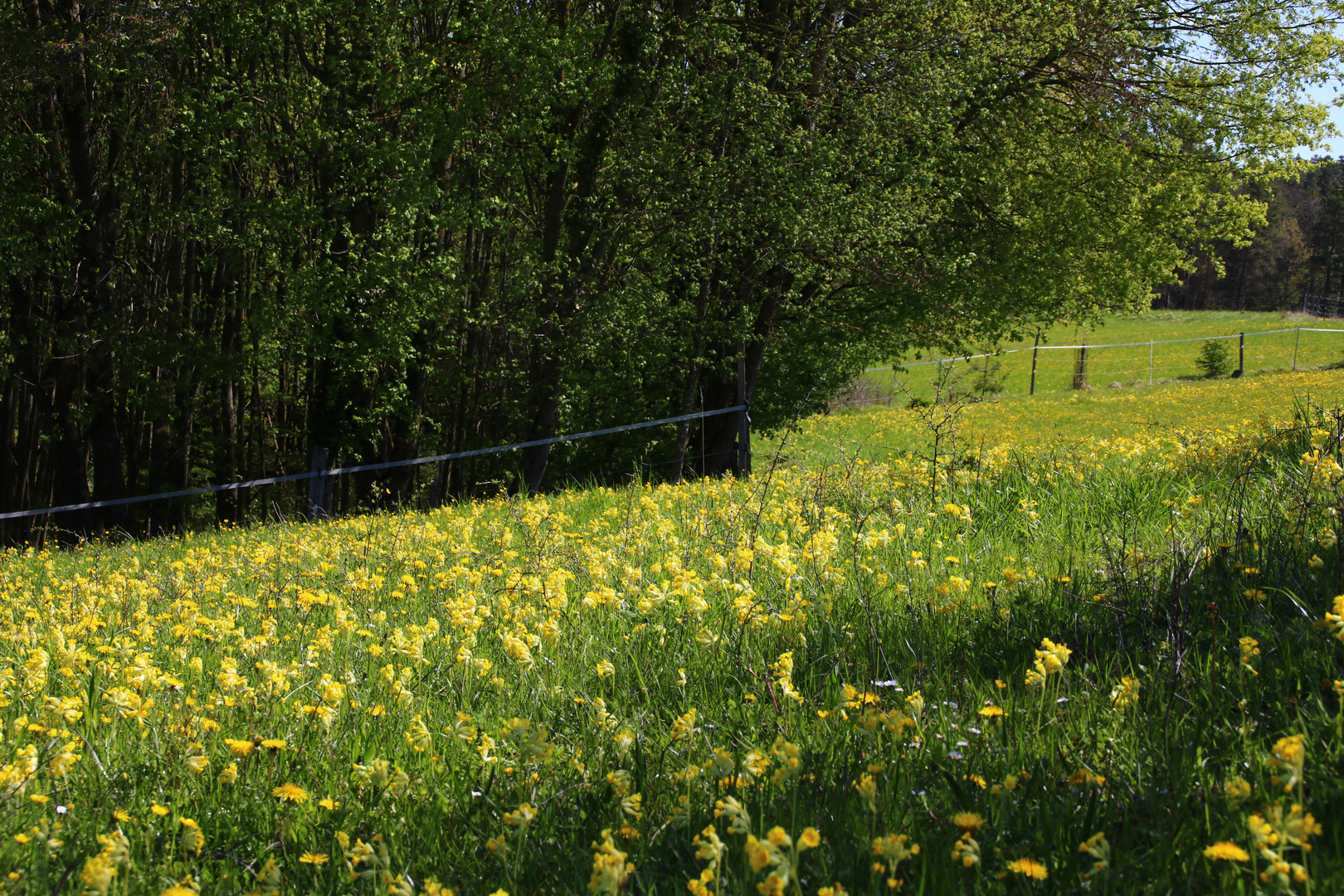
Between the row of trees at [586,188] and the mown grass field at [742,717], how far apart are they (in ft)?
23.2

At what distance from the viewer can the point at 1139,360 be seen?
133 ft

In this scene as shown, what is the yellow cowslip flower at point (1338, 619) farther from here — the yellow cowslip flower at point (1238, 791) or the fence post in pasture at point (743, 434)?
the fence post in pasture at point (743, 434)

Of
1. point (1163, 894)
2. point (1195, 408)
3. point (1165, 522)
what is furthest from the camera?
point (1195, 408)

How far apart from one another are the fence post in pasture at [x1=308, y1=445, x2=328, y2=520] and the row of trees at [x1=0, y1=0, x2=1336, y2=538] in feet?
3.98

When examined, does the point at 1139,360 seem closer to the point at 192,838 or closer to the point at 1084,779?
the point at 1084,779

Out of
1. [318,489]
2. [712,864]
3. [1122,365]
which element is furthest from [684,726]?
[1122,365]

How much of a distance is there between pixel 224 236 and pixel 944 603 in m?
11.9

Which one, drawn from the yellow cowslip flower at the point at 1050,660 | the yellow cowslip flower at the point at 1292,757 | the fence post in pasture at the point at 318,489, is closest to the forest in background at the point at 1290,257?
the fence post in pasture at the point at 318,489

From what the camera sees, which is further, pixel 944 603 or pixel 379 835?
pixel 944 603

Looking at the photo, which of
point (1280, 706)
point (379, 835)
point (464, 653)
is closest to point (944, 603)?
point (1280, 706)

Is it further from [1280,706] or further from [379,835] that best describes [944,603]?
[379,835]

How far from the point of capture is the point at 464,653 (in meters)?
2.95

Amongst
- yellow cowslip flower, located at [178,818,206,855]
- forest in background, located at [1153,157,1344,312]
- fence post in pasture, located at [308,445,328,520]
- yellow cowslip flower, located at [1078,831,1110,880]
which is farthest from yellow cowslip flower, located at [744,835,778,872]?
forest in background, located at [1153,157,1344,312]

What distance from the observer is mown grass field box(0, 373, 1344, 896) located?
1830 mm
